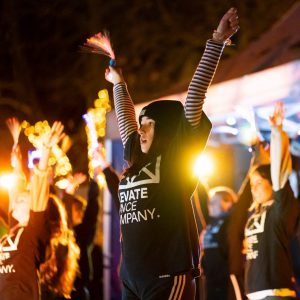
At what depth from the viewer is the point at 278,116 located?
480cm

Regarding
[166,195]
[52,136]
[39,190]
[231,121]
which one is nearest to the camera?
[166,195]

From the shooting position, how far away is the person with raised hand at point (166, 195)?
12.4ft

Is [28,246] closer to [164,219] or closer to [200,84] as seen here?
[164,219]

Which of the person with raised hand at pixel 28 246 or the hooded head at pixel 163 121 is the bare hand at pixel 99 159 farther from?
the hooded head at pixel 163 121

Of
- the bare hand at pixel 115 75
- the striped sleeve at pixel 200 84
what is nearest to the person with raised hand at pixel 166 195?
the striped sleeve at pixel 200 84

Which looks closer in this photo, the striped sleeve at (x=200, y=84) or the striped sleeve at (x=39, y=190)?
the striped sleeve at (x=200, y=84)

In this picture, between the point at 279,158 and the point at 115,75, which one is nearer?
the point at 115,75

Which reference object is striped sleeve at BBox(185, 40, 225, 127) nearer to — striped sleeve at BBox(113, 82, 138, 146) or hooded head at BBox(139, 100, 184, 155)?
hooded head at BBox(139, 100, 184, 155)

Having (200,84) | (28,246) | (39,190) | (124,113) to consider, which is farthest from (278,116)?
(28,246)

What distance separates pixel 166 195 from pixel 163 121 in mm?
447

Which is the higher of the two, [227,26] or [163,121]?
[227,26]

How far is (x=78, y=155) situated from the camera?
1859 cm

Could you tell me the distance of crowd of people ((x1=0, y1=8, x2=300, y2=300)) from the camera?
379 centimetres

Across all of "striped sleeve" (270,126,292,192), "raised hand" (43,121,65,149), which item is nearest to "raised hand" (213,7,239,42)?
"striped sleeve" (270,126,292,192)
